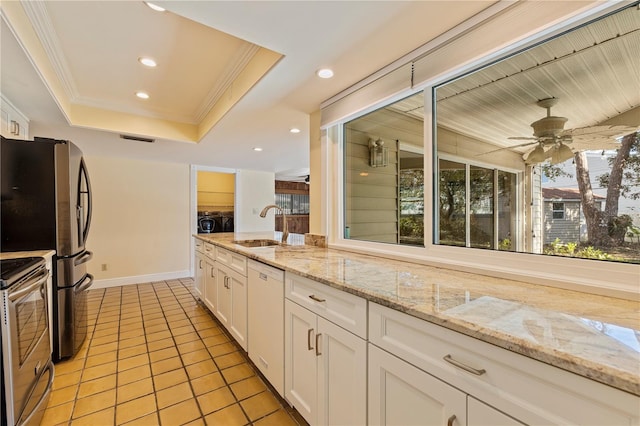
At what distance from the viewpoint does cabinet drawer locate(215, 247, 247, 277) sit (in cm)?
212

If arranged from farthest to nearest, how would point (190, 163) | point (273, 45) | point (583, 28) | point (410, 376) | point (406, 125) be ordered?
point (190, 163) < point (406, 125) < point (273, 45) < point (583, 28) < point (410, 376)

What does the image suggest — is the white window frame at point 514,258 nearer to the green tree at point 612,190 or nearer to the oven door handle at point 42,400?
the green tree at point 612,190

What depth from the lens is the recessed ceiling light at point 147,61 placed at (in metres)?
2.10

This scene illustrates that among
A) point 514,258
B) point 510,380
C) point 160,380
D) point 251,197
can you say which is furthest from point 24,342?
point 251,197

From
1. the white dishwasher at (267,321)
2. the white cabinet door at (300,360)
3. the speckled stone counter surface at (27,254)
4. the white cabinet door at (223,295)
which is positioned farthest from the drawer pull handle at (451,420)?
the speckled stone counter surface at (27,254)

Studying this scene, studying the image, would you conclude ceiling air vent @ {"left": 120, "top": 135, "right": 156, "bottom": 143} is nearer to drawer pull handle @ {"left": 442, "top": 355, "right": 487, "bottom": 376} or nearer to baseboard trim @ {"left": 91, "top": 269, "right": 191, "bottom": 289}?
baseboard trim @ {"left": 91, "top": 269, "right": 191, "bottom": 289}

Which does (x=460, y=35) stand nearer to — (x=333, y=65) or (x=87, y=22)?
(x=333, y=65)

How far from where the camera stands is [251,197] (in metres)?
5.81

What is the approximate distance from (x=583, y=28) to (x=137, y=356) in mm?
3438

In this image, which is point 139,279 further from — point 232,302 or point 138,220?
point 232,302

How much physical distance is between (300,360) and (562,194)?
152 cm

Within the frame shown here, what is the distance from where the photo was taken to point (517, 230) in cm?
138

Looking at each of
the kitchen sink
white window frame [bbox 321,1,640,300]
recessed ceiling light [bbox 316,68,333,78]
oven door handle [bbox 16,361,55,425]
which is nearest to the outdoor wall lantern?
white window frame [bbox 321,1,640,300]

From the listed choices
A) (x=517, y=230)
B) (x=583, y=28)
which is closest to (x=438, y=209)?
(x=517, y=230)
